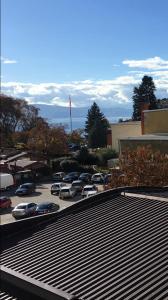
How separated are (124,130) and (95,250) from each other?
4875cm

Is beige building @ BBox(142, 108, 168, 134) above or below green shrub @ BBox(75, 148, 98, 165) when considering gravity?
above

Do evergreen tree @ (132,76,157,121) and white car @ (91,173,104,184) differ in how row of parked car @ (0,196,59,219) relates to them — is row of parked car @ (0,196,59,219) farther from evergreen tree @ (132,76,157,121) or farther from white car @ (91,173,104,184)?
evergreen tree @ (132,76,157,121)

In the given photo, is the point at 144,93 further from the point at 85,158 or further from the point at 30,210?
the point at 30,210

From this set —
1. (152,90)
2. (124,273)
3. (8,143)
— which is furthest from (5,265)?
(152,90)

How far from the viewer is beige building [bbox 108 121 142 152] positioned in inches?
2319

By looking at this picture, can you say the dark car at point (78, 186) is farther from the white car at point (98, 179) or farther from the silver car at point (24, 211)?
the silver car at point (24, 211)

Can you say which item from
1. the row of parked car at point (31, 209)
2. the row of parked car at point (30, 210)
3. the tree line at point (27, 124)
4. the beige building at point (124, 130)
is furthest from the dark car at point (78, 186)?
the tree line at point (27, 124)

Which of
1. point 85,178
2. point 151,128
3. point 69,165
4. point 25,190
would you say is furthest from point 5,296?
point 69,165

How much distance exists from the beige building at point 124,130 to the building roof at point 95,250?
41.7 m

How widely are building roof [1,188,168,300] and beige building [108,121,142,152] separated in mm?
41682

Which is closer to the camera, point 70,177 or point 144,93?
point 70,177

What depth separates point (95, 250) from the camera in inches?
526

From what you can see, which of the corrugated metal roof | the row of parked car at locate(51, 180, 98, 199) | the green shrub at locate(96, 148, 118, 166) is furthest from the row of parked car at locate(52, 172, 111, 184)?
the corrugated metal roof

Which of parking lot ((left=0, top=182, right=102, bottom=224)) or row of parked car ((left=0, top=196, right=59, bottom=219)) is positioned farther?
parking lot ((left=0, top=182, right=102, bottom=224))
